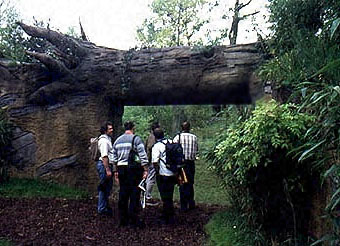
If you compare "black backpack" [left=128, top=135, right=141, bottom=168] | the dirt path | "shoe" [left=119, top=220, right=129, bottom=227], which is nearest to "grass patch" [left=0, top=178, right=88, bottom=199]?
the dirt path

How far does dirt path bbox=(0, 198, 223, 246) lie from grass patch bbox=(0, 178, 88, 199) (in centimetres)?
65

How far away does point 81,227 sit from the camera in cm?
677

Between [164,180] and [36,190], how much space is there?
11.9 ft

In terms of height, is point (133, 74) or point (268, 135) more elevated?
point (133, 74)

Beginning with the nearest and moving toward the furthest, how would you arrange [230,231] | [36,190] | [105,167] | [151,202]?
[230,231], [105,167], [151,202], [36,190]

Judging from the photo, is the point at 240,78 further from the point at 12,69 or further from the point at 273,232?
the point at 12,69

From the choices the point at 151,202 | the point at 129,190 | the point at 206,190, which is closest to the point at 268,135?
the point at 129,190

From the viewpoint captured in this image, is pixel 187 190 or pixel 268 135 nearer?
pixel 268 135

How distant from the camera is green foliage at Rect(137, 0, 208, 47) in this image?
64.5 feet

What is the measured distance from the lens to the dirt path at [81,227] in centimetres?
611

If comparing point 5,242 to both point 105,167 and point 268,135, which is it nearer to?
point 105,167

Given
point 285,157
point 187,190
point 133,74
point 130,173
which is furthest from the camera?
point 133,74

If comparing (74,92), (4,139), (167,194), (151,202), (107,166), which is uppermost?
(74,92)

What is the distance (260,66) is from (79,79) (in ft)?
13.6
